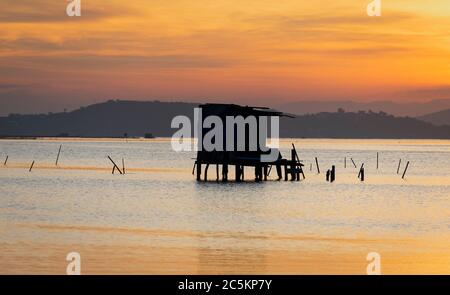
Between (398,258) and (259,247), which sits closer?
(398,258)

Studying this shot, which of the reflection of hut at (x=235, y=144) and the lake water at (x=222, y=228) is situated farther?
the reflection of hut at (x=235, y=144)

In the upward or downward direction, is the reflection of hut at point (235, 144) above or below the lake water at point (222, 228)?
above

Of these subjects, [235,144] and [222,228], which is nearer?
[222,228]

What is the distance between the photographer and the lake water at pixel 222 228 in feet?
93.7

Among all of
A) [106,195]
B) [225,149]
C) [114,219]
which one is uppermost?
[225,149]

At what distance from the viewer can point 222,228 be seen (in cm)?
4075

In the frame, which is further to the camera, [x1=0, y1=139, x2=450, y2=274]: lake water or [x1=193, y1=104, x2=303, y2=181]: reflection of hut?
[x1=193, y1=104, x2=303, y2=181]: reflection of hut

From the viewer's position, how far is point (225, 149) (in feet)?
214

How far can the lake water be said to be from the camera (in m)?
28.5

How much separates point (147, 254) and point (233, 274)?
475 cm

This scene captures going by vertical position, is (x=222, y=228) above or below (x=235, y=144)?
below

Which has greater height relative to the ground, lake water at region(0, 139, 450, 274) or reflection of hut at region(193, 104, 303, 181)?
reflection of hut at region(193, 104, 303, 181)
